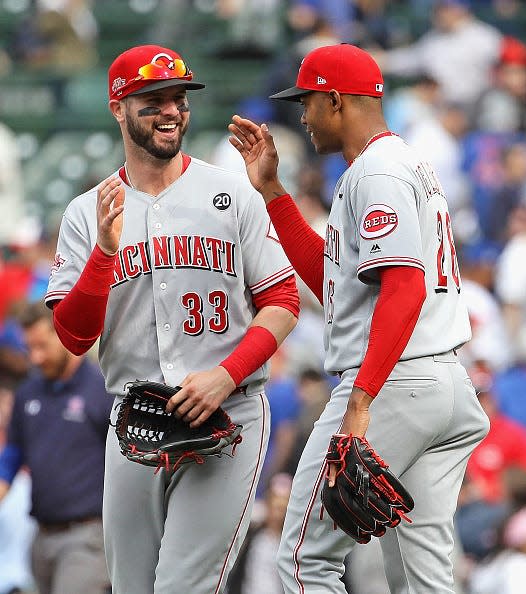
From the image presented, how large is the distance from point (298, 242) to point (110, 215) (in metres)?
0.71

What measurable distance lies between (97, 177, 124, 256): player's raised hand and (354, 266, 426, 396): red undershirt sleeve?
2.81ft

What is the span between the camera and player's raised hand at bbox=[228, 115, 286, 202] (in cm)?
464

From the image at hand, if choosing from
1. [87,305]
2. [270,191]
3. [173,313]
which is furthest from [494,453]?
[87,305]

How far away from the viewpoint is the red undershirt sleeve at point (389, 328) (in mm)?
3908

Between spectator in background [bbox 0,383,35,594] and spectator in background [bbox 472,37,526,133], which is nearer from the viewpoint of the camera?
spectator in background [bbox 0,383,35,594]

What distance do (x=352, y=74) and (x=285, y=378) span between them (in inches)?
171

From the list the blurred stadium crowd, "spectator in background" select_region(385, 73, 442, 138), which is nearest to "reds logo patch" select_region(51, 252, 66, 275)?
the blurred stadium crowd

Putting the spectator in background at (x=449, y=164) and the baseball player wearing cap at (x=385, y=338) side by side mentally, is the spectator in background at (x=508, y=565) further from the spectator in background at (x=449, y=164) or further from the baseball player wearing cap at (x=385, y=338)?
the spectator in background at (x=449, y=164)

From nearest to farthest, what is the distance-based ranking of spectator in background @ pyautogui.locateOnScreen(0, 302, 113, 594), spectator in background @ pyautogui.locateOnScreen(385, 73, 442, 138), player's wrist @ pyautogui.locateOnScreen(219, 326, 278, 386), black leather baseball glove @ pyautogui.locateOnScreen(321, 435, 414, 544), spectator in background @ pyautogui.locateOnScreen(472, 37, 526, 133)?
black leather baseball glove @ pyautogui.locateOnScreen(321, 435, 414, 544) → player's wrist @ pyautogui.locateOnScreen(219, 326, 278, 386) → spectator in background @ pyautogui.locateOnScreen(0, 302, 113, 594) → spectator in background @ pyautogui.locateOnScreen(385, 73, 442, 138) → spectator in background @ pyautogui.locateOnScreen(472, 37, 526, 133)

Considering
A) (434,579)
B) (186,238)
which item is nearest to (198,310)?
(186,238)

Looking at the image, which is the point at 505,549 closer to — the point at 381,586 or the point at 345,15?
the point at 381,586

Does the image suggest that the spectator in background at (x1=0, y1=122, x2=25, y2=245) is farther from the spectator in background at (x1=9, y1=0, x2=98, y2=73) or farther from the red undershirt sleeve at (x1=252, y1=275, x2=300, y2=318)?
the red undershirt sleeve at (x1=252, y1=275, x2=300, y2=318)

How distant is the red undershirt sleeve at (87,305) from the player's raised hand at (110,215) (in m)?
0.04

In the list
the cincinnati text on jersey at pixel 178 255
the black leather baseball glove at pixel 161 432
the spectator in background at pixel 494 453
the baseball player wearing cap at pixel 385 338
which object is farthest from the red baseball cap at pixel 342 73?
the spectator in background at pixel 494 453
